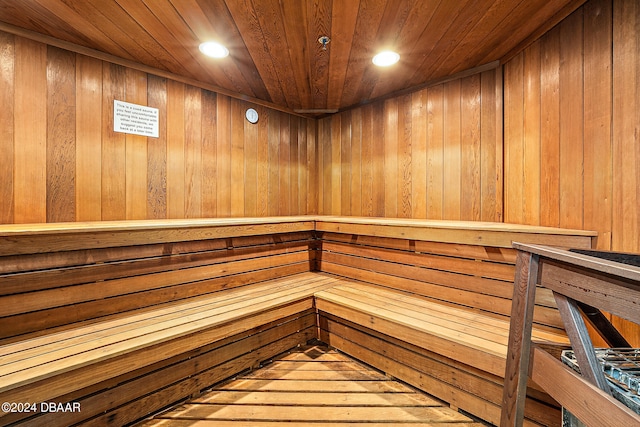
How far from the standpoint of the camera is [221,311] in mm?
1759

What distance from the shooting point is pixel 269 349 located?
2008 mm

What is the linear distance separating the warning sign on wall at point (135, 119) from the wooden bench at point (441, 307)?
1837 millimetres


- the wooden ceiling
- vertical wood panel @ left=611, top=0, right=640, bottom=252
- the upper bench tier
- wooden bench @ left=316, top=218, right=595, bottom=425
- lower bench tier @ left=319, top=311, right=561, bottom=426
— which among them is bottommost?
lower bench tier @ left=319, top=311, right=561, bottom=426

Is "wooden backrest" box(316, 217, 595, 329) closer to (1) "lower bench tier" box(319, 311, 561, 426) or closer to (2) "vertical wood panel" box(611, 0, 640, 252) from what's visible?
(2) "vertical wood panel" box(611, 0, 640, 252)

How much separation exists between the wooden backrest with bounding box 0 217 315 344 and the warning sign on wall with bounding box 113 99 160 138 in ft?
2.66

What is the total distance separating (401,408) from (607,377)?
3.28 ft

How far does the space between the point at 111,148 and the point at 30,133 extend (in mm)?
424

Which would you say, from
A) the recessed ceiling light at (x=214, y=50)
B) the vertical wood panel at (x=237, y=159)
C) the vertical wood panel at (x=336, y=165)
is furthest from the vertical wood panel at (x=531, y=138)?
the vertical wood panel at (x=237, y=159)

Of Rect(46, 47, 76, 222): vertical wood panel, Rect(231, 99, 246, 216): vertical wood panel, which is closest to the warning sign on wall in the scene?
Rect(46, 47, 76, 222): vertical wood panel

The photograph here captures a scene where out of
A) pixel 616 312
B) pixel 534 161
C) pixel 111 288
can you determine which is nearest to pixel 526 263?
pixel 616 312

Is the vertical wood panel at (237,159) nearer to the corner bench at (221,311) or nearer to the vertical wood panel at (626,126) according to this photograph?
the corner bench at (221,311)

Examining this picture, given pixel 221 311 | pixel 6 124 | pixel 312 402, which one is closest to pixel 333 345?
pixel 312 402

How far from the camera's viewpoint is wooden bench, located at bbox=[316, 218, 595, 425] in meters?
1.41

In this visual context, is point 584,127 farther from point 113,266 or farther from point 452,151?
point 113,266
